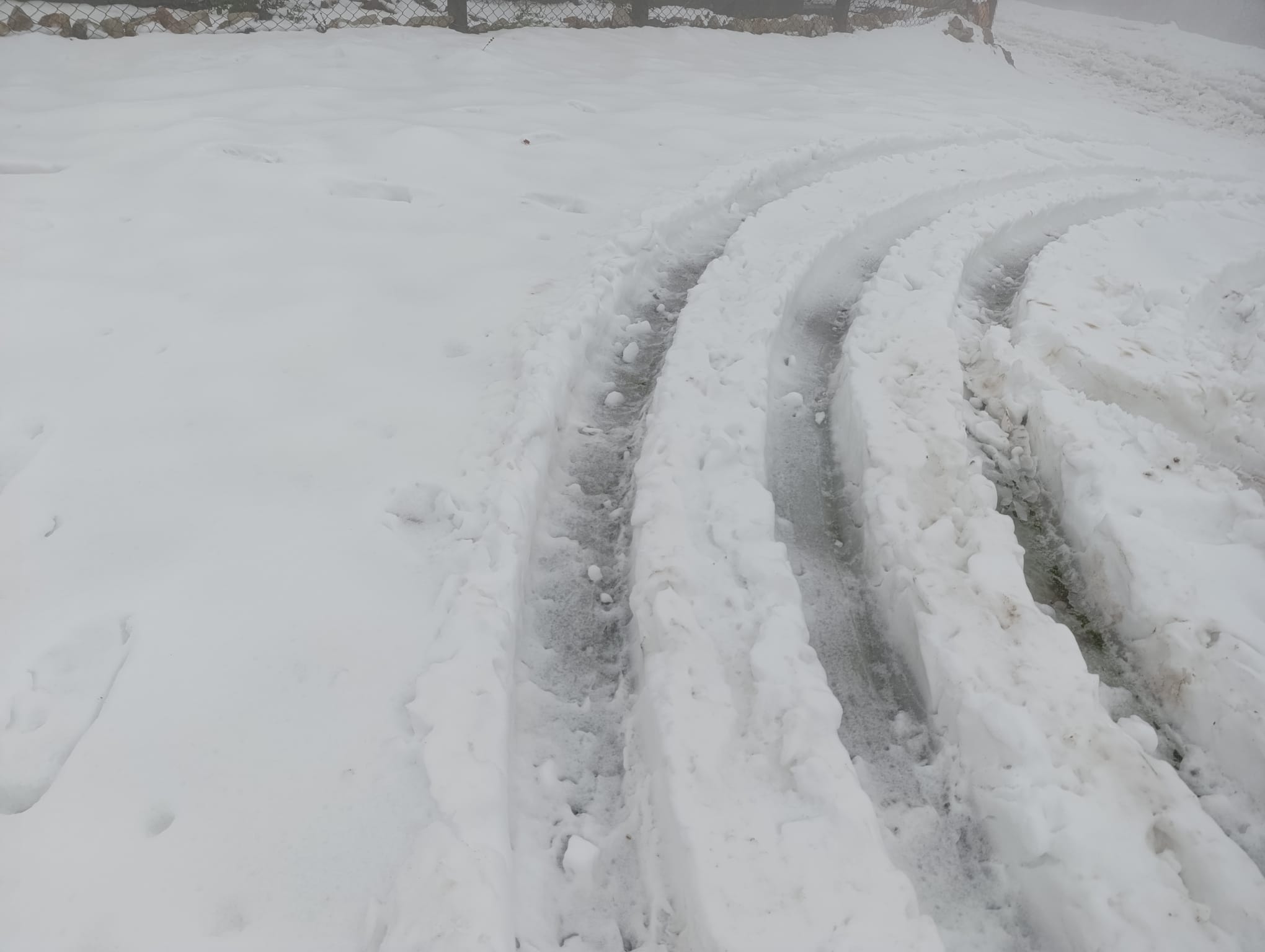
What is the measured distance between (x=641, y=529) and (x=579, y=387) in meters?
0.99

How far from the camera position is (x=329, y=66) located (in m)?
6.54

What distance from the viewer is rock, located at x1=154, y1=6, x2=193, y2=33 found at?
6691 millimetres

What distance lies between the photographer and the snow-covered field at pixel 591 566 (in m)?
1.54

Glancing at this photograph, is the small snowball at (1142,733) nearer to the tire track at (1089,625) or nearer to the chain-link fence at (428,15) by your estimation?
the tire track at (1089,625)

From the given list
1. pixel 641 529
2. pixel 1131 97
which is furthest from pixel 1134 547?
pixel 1131 97

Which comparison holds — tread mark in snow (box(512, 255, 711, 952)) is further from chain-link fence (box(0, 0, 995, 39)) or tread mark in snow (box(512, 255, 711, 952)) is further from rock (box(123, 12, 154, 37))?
chain-link fence (box(0, 0, 995, 39))

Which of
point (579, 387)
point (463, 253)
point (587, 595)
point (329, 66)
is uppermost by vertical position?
point (329, 66)

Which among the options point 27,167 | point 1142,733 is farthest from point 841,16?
point 1142,733

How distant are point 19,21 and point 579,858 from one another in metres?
8.01

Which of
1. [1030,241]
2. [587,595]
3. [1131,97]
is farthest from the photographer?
[1131,97]

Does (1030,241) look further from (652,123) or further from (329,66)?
(329,66)

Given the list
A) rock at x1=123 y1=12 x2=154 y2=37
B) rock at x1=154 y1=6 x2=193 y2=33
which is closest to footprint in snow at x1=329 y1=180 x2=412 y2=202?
rock at x1=123 y1=12 x2=154 y2=37

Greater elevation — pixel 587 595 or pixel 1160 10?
pixel 1160 10

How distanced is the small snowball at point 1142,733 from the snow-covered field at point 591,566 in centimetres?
1
